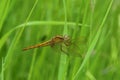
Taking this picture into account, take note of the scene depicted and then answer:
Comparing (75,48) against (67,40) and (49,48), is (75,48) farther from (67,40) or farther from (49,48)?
(49,48)

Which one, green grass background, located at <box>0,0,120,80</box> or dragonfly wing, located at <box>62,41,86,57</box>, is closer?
dragonfly wing, located at <box>62,41,86,57</box>

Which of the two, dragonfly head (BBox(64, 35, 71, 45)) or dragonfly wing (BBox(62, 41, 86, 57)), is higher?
dragonfly head (BBox(64, 35, 71, 45))

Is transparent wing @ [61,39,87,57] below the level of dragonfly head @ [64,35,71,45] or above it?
below

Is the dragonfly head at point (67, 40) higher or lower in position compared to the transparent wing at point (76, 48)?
higher

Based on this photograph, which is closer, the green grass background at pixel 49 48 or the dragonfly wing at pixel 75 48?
the dragonfly wing at pixel 75 48

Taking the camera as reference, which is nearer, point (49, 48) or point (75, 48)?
point (75, 48)

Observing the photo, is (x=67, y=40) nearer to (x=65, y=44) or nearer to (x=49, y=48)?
(x=65, y=44)

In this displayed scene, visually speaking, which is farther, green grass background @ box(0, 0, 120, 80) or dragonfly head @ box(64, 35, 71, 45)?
green grass background @ box(0, 0, 120, 80)

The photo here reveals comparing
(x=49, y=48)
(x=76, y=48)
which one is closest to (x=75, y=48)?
(x=76, y=48)

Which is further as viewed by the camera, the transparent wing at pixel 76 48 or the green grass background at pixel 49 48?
the green grass background at pixel 49 48

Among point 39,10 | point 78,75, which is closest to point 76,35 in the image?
point 78,75

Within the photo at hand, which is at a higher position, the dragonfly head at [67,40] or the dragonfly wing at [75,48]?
the dragonfly head at [67,40]

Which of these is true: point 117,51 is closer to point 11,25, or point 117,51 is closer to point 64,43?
point 11,25
